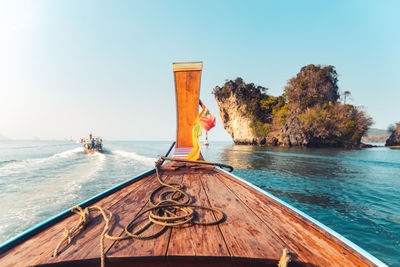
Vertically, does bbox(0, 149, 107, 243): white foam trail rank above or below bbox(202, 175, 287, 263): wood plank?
below

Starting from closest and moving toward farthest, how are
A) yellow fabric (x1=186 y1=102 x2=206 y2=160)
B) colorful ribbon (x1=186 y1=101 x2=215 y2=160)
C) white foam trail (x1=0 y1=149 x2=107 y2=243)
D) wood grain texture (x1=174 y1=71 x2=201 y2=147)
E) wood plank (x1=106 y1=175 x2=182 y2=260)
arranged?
wood plank (x1=106 y1=175 x2=182 y2=260) < colorful ribbon (x1=186 y1=101 x2=215 y2=160) < yellow fabric (x1=186 y1=102 x2=206 y2=160) < white foam trail (x1=0 y1=149 x2=107 y2=243) < wood grain texture (x1=174 y1=71 x2=201 y2=147)

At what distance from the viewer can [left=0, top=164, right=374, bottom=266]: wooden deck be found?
1.10 meters

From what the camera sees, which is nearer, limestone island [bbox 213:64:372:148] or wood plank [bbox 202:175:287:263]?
wood plank [bbox 202:175:287:263]

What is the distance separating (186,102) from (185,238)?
12.4 ft

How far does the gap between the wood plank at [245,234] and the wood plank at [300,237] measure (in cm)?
9

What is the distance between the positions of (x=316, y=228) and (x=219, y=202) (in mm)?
1027

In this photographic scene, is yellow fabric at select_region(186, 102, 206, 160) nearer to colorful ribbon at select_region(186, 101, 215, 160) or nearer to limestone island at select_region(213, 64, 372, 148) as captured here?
colorful ribbon at select_region(186, 101, 215, 160)

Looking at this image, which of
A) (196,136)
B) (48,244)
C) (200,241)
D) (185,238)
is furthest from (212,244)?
(196,136)

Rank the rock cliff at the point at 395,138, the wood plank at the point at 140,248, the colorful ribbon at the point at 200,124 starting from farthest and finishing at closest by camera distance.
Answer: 1. the rock cliff at the point at 395,138
2. the colorful ribbon at the point at 200,124
3. the wood plank at the point at 140,248

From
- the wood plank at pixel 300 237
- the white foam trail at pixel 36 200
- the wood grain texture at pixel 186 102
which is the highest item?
the wood grain texture at pixel 186 102

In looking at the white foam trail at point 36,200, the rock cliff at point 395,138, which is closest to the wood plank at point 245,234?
the white foam trail at point 36,200

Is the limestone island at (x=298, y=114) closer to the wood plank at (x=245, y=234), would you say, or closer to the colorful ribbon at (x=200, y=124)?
the colorful ribbon at (x=200, y=124)

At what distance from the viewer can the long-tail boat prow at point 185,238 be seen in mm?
1109

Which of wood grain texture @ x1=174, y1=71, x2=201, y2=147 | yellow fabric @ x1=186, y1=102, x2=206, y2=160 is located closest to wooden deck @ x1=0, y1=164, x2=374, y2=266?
yellow fabric @ x1=186, y1=102, x2=206, y2=160
